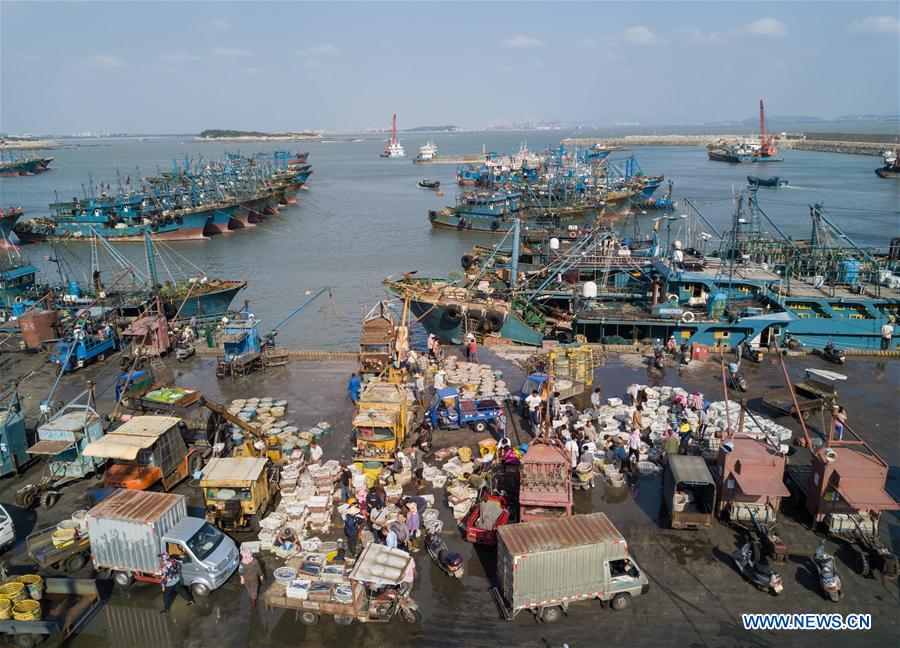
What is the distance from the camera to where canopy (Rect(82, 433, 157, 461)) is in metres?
13.2

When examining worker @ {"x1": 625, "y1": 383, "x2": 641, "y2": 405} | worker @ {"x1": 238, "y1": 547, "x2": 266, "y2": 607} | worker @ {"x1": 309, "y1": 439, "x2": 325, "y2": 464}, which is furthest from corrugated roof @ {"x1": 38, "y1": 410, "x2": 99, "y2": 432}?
worker @ {"x1": 625, "y1": 383, "x2": 641, "y2": 405}

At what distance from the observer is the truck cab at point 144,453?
1330 centimetres

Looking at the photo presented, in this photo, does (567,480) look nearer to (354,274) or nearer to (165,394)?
(165,394)

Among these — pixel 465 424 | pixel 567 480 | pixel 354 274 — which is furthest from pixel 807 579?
pixel 354 274

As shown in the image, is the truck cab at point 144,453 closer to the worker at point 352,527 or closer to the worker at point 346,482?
the worker at point 346,482

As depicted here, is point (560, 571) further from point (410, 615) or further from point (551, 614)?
point (410, 615)

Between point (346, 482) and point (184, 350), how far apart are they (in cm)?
1206

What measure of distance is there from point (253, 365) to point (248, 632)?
13081 mm

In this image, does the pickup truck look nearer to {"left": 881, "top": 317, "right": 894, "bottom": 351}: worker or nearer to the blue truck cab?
the blue truck cab

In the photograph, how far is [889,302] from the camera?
25.4 metres

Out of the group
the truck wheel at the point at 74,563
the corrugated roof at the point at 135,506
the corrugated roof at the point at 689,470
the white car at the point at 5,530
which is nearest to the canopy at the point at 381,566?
the corrugated roof at the point at 135,506

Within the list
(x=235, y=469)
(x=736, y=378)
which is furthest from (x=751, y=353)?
(x=235, y=469)

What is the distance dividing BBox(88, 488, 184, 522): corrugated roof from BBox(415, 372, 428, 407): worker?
840 centimetres

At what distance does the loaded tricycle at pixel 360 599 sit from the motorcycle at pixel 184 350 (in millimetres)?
15065
